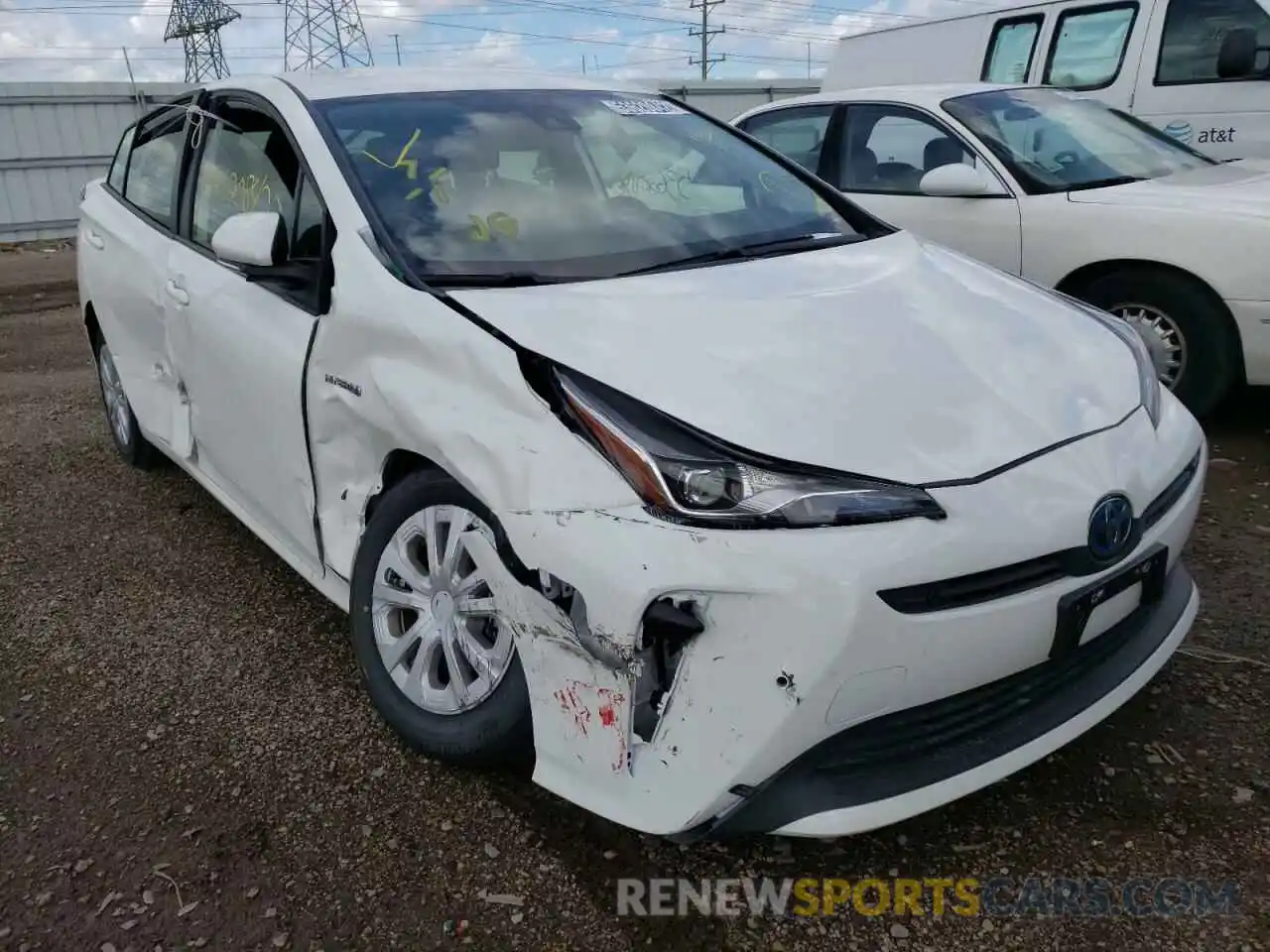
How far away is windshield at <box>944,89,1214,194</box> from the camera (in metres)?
4.60

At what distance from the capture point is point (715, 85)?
664 inches

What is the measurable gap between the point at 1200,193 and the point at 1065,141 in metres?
0.76

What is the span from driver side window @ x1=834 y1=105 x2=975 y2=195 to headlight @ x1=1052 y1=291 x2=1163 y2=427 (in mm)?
2391

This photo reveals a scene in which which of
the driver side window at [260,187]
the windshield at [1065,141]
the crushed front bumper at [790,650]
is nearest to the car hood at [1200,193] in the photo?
the windshield at [1065,141]

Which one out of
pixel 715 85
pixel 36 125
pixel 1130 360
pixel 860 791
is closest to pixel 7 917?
pixel 860 791

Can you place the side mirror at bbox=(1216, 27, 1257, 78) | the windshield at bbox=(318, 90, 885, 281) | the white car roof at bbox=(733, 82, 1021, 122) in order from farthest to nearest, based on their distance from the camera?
the side mirror at bbox=(1216, 27, 1257, 78)
the white car roof at bbox=(733, 82, 1021, 122)
the windshield at bbox=(318, 90, 885, 281)

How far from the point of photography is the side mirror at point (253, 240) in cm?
250

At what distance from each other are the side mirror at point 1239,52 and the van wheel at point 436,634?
5.44 m

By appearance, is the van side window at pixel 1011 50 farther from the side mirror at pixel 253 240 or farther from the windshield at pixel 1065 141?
the side mirror at pixel 253 240

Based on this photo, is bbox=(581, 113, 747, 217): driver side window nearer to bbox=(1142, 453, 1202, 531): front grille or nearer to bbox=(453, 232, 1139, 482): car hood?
bbox=(453, 232, 1139, 482): car hood

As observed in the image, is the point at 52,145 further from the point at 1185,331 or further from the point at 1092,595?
the point at 1092,595

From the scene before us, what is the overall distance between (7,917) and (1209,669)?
277 cm

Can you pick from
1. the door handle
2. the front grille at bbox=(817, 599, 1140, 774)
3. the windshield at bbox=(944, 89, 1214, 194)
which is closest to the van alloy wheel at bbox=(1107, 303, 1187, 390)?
the windshield at bbox=(944, 89, 1214, 194)

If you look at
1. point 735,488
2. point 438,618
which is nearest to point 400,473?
point 438,618
